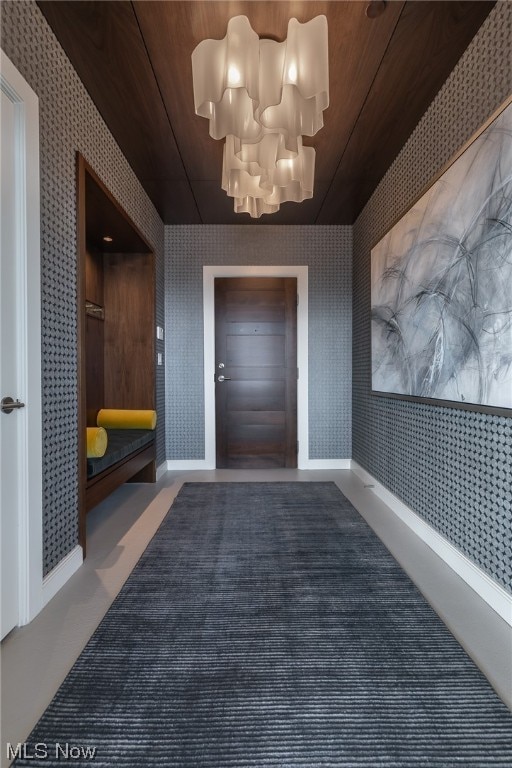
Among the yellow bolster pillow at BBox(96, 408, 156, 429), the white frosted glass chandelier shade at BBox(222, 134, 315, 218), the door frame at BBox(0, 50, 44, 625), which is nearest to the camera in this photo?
the door frame at BBox(0, 50, 44, 625)

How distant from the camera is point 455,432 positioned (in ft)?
6.63

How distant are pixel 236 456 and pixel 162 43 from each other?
362cm

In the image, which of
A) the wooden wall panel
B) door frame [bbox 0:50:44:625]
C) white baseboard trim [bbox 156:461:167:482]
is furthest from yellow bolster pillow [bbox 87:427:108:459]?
white baseboard trim [bbox 156:461:167:482]

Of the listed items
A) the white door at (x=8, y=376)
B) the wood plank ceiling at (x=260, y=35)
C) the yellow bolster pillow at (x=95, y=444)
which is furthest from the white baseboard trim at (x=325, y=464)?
the white door at (x=8, y=376)

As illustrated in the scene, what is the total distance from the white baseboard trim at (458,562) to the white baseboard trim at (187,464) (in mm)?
2085

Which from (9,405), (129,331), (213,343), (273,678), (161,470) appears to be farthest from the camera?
(213,343)

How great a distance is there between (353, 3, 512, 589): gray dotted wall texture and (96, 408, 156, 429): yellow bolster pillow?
A: 2.16 m

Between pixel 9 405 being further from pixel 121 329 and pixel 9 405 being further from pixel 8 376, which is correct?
pixel 121 329

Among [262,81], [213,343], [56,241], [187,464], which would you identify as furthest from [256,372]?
[262,81]

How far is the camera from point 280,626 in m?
1.54

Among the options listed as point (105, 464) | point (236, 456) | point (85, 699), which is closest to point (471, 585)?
point (85, 699)

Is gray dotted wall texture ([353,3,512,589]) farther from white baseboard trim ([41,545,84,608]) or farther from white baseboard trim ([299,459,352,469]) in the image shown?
white baseboard trim ([41,545,84,608])

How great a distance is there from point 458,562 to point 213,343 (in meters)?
3.16

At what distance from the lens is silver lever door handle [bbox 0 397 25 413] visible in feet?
4.76
